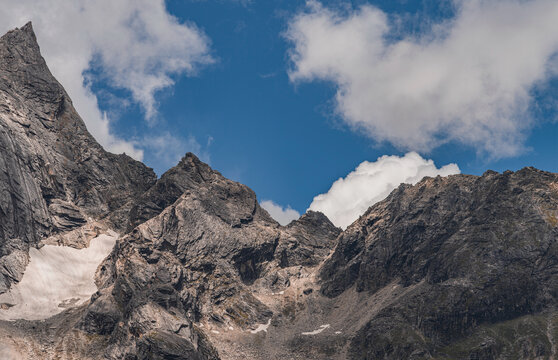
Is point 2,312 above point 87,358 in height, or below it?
above

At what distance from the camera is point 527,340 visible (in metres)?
192

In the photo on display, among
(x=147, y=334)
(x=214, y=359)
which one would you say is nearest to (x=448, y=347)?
(x=214, y=359)

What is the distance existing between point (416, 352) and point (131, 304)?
3926 inches

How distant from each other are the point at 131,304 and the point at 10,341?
40.0 metres

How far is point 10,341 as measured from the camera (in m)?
172

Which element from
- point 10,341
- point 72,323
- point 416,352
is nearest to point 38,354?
point 10,341

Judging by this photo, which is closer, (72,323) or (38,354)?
(38,354)

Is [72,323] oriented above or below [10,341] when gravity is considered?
above

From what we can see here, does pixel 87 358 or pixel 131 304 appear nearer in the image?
pixel 87 358

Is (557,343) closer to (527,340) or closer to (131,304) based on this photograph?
(527,340)

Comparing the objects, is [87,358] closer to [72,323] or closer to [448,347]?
[72,323]

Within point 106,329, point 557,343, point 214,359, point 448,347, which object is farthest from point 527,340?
point 106,329

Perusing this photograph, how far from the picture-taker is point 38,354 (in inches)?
6762

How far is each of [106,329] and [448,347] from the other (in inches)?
4695
